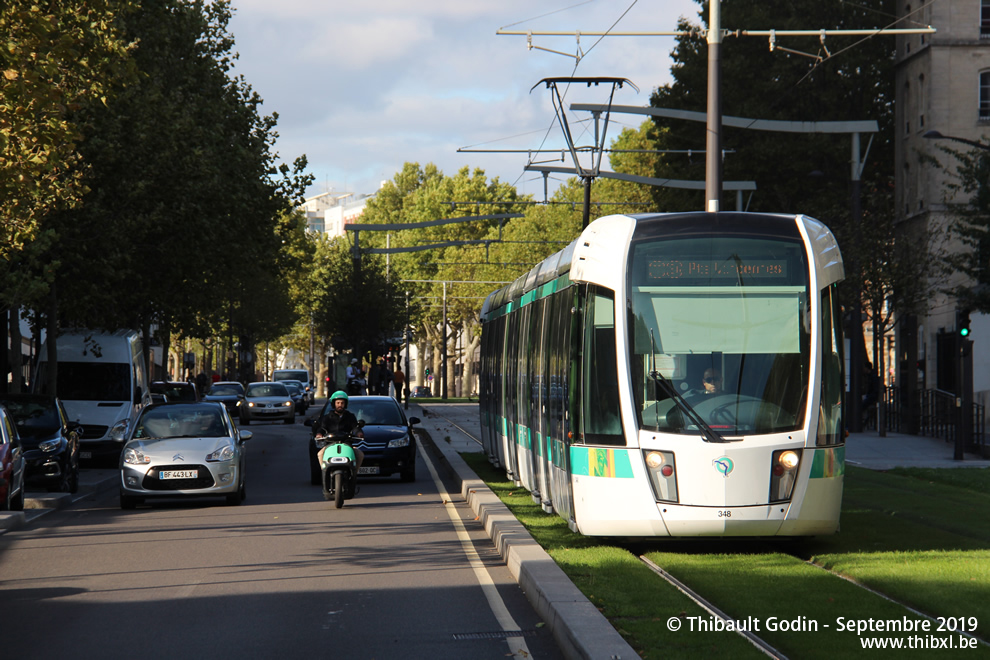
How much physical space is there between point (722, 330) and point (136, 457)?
9223 mm

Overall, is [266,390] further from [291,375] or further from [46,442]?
[46,442]

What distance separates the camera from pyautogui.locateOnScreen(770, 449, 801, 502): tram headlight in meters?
11.6

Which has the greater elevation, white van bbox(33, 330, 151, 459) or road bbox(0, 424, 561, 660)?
white van bbox(33, 330, 151, 459)

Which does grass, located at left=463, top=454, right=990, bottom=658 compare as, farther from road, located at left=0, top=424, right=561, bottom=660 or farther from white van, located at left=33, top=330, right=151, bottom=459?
white van, located at left=33, top=330, right=151, bottom=459

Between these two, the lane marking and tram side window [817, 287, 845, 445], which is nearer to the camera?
the lane marking

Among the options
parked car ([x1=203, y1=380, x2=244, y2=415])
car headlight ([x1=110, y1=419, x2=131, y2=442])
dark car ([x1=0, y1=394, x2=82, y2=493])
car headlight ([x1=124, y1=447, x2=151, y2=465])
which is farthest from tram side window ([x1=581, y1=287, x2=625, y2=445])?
parked car ([x1=203, y1=380, x2=244, y2=415])

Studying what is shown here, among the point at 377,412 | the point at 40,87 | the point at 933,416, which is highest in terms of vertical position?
the point at 40,87

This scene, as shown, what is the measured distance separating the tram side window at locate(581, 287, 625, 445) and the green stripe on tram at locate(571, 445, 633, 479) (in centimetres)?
9

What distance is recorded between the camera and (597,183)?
7775 cm

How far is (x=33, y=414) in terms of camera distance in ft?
69.5

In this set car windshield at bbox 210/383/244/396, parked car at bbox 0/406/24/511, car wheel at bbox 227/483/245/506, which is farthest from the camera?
car windshield at bbox 210/383/244/396

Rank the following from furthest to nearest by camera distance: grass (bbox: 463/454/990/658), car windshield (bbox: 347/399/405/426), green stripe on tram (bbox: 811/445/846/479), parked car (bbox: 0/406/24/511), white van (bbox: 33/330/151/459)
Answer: white van (bbox: 33/330/151/459) → car windshield (bbox: 347/399/405/426) → parked car (bbox: 0/406/24/511) → green stripe on tram (bbox: 811/445/846/479) → grass (bbox: 463/454/990/658)

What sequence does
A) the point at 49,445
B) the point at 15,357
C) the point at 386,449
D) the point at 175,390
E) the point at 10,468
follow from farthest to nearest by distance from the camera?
the point at 175,390 < the point at 15,357 < the point at 386,449 < the point at 49,445 < the point at 10,468

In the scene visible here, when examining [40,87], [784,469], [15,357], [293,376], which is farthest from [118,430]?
[293,376]
